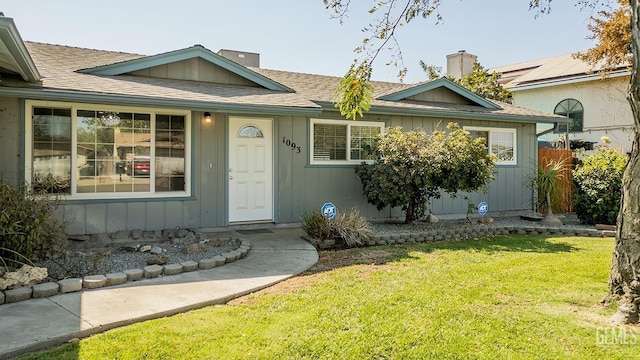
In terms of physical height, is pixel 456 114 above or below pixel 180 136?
above

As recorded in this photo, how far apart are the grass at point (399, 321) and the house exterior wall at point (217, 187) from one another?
316cm

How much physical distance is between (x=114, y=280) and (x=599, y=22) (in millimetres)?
16095

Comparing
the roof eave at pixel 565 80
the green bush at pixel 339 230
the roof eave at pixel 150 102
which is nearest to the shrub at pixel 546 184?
the green bush at pixel 339 230

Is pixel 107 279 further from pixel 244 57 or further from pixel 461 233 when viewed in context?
pixel 244 57

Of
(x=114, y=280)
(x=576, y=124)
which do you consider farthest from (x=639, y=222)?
(x=576, y=124)

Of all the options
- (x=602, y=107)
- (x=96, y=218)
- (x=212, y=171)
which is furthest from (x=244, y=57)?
(x=602, y=107)

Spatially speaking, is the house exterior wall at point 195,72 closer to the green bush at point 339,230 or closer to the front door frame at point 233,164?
the front door frame at point 233,164

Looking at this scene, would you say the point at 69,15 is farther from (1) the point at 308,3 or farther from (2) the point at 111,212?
(1) the point at 308,3

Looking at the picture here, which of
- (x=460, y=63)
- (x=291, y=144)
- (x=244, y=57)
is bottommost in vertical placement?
(x=291, y=144)

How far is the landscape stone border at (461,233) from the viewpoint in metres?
7.73

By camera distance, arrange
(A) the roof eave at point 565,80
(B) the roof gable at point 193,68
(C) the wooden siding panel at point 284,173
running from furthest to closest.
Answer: (A) the roof eave at point 565,80, (C) the wooden siding panel at point 284,173, (B) the roof gable at point 193,68

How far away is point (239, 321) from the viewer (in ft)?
13.0

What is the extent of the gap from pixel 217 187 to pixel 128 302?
4.08 metres

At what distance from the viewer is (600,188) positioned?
9938 millimetres
